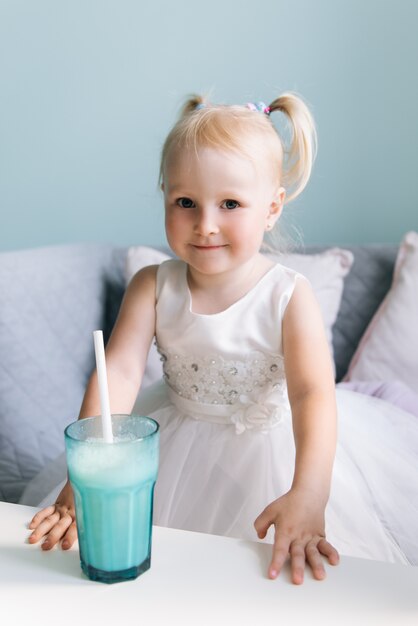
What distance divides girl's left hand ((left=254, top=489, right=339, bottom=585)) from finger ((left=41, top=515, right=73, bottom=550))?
195mm

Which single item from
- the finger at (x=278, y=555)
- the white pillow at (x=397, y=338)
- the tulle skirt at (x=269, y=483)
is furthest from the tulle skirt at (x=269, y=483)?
the white pillow at (x=397, y=338)

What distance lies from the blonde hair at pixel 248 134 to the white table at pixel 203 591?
57 centimetres

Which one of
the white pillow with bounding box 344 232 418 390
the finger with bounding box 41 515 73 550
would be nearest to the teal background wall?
the white pillow with bounding box 344 232 418 390

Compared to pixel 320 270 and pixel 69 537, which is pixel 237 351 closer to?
pixel 69 537

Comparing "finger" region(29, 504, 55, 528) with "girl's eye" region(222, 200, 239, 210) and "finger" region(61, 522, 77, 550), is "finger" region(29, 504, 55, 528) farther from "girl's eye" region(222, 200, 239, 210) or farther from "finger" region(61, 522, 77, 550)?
"girl's eye" region(222, 200, 239, 210)

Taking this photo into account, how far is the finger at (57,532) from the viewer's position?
0.69m

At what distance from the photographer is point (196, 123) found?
3.50 ft

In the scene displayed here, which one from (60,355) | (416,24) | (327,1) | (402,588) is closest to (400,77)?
(416,24)

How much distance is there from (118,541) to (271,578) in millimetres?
133

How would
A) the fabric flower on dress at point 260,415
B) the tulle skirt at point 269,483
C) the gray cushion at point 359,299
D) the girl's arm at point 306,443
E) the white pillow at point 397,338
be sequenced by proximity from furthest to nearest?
the gray cushion at point 359,299 → the white pillow at point 397,338 → the fabric flower on dress at point 260,415 → the tulle skirt at point 269,483 → the girl's arm at point 306,443

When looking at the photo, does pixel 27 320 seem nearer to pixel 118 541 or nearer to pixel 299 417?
pixel 299 417

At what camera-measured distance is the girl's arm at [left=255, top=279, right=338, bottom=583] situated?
0.68 meters

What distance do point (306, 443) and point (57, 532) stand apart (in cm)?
34

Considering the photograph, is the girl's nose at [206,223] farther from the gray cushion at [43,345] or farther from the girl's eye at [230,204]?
the gray cushion at [43,345]
